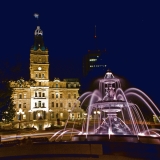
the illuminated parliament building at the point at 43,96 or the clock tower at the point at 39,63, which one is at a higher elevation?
the clock tower at the point at 39,63

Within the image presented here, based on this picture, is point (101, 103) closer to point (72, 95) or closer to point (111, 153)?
point (111, 153)

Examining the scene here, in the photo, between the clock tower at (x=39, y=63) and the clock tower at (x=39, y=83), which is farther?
the clock tower at (x=39, y=63)

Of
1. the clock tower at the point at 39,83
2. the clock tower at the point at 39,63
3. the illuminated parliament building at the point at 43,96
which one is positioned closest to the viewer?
the illuminated parliament building at the point at 43,96

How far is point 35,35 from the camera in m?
71.6

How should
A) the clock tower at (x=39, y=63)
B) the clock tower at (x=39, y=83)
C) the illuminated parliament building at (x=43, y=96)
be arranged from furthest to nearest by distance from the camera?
the clock tower at (x=39, y=63)
the clock tower at (x=39, y=83)
the illuminated parliament building at (x=43, y=96)

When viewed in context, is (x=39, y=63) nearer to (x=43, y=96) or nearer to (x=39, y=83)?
(x=39, y=83)

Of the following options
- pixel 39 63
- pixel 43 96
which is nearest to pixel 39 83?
pixel 43 96

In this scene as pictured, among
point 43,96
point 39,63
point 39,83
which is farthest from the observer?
point 39,63

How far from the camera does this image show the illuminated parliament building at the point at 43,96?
2485 inches

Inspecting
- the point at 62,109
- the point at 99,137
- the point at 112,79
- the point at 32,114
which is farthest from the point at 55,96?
the point at 99,137

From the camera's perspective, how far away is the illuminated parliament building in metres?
63.1

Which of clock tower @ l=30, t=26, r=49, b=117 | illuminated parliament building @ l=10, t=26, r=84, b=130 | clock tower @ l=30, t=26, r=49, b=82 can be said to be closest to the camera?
illuminated parliament building @ l=10, t=26, r=84, b=130

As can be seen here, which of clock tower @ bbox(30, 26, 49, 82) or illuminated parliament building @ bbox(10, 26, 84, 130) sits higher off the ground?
clock tower @ bbox(30, 26, 49, 82)

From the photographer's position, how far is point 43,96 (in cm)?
6488
